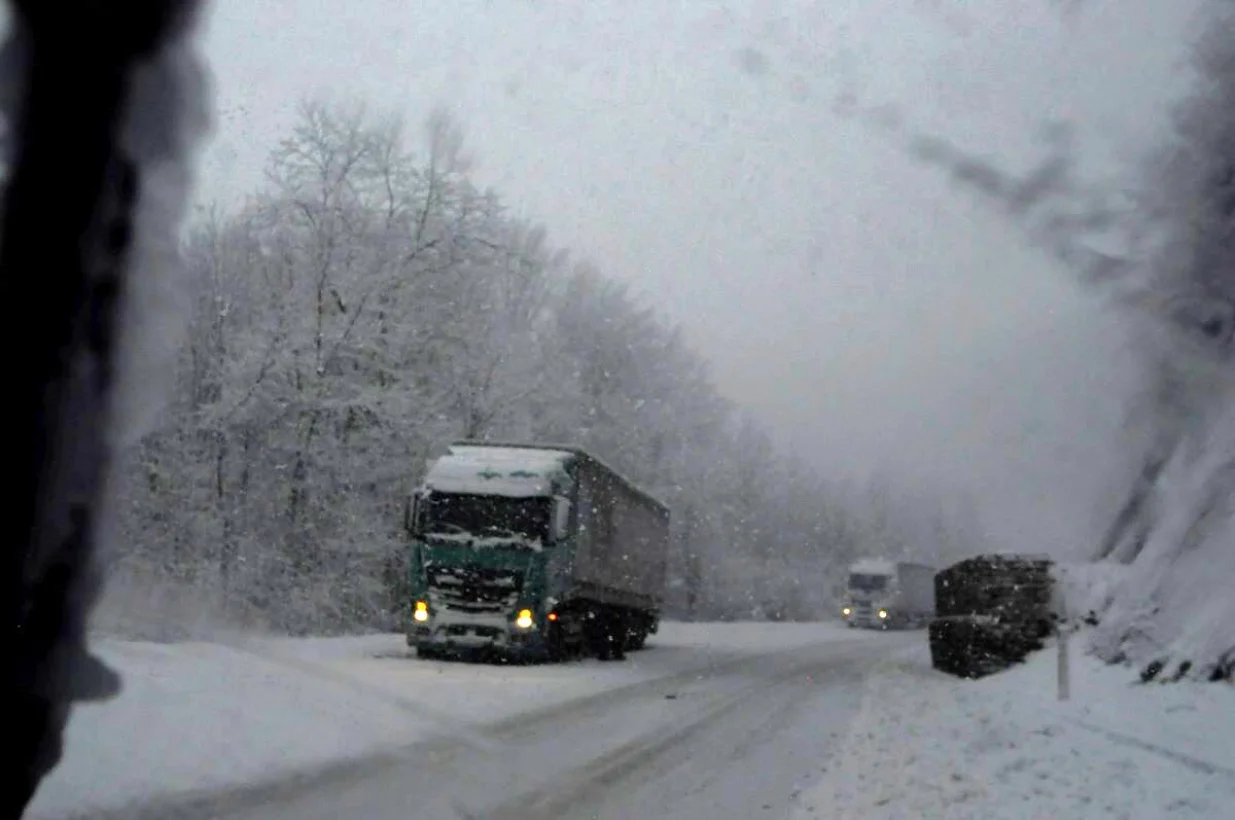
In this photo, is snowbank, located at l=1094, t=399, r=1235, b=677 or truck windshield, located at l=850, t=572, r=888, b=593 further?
truck windshield, located at l=850, t=572, r=888, b=593

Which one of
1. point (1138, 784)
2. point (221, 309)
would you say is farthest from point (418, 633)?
point (1138, 784)

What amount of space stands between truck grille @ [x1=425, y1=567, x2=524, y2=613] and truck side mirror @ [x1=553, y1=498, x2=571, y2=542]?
1046 millimetres

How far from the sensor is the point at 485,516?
23.2 m

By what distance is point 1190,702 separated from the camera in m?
10.7

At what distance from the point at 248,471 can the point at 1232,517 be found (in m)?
28.3

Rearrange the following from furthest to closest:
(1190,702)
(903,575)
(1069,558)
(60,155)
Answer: (903,575) < (1069,558) < (1190,702) < (60,155)

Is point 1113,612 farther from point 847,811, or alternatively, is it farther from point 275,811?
point 275,811

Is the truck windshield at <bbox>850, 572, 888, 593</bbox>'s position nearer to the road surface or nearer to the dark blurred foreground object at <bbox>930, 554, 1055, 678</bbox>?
the dark blurred foreground object at <bbox>930, 554, 1055, 678</bbox>

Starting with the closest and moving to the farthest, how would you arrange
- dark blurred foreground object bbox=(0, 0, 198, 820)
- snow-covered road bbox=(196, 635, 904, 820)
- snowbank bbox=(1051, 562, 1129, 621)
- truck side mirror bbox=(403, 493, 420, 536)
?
dark blurred foreground object bbox=(0, 0, 198, 820) < snow-covered road bbox=(196, 635, 904, 820) < snowbank bbox=(1051, 562, 1129, 621) < truck side mirror bbox=(403, 493, 420, 536)

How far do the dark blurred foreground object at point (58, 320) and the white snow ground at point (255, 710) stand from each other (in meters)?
0.86

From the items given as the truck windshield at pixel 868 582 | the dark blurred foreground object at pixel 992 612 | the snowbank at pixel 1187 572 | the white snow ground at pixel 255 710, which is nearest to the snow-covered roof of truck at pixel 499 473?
the white snow ground at pixel 255 710

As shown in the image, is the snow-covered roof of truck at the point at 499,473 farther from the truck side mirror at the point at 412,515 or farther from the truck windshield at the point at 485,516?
the truck side mirror at the point at 412,515

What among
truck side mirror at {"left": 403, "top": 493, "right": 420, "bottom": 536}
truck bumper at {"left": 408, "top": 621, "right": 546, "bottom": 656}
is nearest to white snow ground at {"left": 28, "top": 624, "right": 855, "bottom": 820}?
truck bumper at {"left": 408, "top": 621, "right": 546, "bottom": 656}

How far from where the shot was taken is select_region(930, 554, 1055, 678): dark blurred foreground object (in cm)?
1988
